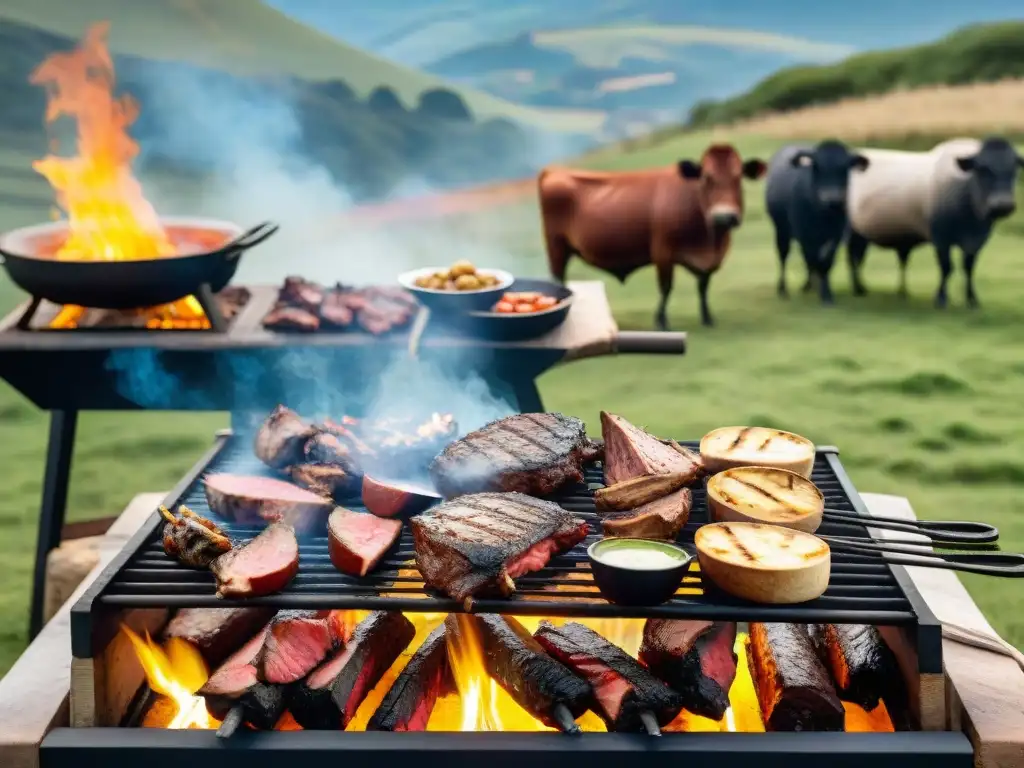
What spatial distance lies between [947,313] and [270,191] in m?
12.5

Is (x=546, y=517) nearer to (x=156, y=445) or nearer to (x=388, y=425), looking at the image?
(x=388, y=425)

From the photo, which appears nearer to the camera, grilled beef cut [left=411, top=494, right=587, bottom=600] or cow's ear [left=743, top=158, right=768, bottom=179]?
grilled beef cut [left=411, top=494, right=587, bottom=600]

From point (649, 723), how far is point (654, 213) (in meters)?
8.67

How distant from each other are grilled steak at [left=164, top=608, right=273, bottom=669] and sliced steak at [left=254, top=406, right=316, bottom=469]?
0.57m

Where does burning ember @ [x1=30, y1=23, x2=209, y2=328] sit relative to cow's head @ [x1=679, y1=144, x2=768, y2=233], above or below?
above

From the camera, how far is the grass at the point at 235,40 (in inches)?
743

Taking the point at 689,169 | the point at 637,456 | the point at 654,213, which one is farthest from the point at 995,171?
the point at 637,456

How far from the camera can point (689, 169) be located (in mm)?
10555

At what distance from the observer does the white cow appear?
11078 millimetres

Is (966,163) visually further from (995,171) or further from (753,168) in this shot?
(753,168)

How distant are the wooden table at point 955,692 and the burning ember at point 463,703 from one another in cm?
27

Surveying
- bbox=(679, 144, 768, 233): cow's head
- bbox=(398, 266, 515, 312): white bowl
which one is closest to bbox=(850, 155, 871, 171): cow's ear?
bbox=(679, 144, 768, 233): cow's head

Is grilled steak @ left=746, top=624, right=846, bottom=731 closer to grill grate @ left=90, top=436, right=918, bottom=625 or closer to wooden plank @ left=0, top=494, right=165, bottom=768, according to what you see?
grill grate @ left=90, top=436, right=918, bottom=625

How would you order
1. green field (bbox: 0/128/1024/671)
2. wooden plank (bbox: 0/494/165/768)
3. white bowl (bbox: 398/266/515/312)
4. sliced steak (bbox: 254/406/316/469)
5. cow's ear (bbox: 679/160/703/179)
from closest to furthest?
wooden plank (bbox: 0/494/165/768) → sliced steak (bbox: 254/406/316/469) → white bowl (bbox: 398/266/515/312) → green field (bbox: 0/128/1024/671) → cow's ear (bbox: 679/160/703/179)
